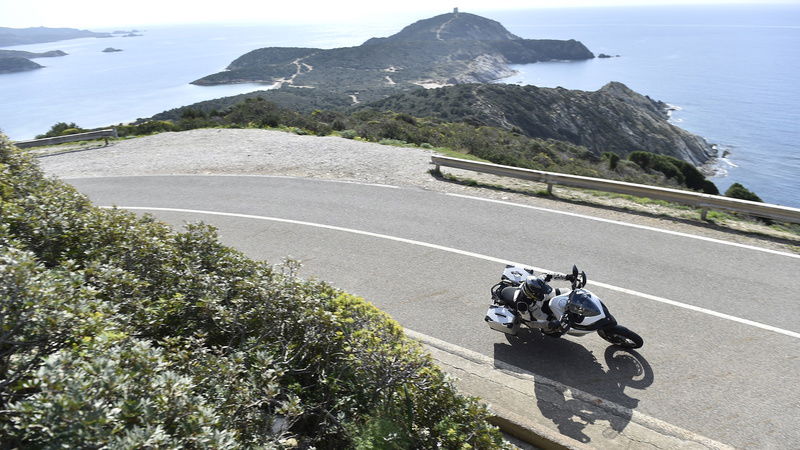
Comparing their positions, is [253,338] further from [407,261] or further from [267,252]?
[267,252]

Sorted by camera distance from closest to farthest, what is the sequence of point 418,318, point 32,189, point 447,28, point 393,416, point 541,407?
point 393,416
point 541,407
point 32,189
point 418,318
point 447,28

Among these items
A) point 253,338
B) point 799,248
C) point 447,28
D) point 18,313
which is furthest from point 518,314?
point 447,28

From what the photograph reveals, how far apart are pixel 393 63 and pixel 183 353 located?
141 m

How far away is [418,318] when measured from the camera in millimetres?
7293

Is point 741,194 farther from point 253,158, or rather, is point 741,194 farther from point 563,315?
point 253,158

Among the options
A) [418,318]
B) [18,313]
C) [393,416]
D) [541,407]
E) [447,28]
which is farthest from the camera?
[447,28]

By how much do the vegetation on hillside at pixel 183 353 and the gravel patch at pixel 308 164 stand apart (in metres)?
8.10

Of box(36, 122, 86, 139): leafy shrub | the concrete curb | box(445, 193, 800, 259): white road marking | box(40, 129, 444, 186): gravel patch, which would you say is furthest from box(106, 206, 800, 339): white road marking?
box(36, 122, 86, 139): leafy shrub

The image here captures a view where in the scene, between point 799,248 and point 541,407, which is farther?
point 799,248

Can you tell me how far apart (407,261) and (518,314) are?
304 centimetres

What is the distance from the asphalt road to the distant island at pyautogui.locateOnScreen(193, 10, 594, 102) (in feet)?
260

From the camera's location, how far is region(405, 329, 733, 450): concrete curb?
4859 mm

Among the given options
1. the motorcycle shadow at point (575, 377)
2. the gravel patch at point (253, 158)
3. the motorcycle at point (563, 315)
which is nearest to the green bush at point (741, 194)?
the gravel patch at point (253, 158)

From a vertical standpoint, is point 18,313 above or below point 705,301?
above
